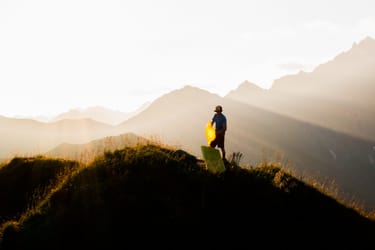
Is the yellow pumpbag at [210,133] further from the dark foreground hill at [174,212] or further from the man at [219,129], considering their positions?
the dark foreground hill at [174,212]

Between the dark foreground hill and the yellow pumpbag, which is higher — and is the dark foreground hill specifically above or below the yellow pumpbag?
below

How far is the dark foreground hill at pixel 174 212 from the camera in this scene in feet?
47.1

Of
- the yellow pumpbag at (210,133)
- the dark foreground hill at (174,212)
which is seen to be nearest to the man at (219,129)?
the yellow pumpbag at (210,133)

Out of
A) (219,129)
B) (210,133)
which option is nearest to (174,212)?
(219,129)

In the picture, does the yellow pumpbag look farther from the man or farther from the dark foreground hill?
the dark foreground hill

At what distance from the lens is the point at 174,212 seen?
1512cm

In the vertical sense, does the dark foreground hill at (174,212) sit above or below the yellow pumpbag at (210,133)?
below

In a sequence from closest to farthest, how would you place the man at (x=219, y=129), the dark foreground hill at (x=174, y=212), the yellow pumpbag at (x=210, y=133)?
1. the dark foreground hill at (x=174, y=212)
2. the man at (x=219, y=129)
3. the yellow pumpbag at (x=210, y=133)

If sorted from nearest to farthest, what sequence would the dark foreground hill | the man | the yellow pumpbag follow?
1. the dark foreground hill
2. the man
3. the yellow pumpbag

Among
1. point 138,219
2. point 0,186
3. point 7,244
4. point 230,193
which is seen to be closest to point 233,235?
point 230,193

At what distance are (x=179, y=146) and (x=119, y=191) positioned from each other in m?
5.47

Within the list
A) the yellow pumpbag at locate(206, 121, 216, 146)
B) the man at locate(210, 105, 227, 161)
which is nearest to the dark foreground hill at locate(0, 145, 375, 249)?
the man at locate(210, 105, 227, 161)

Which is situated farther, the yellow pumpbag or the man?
the yellow pumpbag

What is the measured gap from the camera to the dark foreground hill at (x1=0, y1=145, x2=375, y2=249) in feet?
47.1
